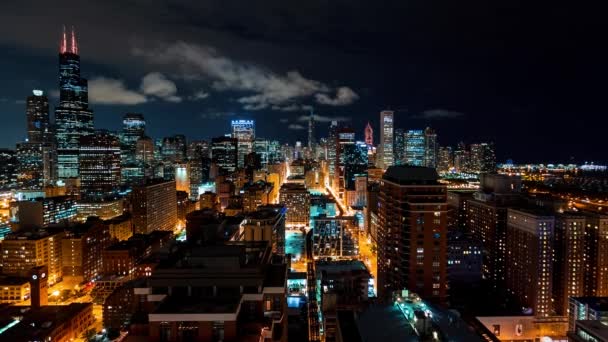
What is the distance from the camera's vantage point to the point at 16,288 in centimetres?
2998

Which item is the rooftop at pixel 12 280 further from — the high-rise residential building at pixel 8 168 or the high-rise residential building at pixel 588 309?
the high-rise residential building at pixel 8 168

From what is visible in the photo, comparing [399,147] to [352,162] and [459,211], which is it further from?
[459,211]

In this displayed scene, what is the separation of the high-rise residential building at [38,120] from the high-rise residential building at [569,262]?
9199 cm

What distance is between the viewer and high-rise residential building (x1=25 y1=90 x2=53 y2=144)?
290ft

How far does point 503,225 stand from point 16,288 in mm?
37470

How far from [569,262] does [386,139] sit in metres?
83.1

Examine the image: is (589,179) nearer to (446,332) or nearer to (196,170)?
(196,170)

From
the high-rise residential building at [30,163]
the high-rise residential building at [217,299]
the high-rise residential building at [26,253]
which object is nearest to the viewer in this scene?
→ the high-rise residential building at [217,299]

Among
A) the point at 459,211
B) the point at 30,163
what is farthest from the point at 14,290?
the point at 30,163

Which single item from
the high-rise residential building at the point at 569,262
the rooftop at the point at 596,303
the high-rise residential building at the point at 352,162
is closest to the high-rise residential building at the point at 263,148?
the high-rise residential building at the point at 352,162

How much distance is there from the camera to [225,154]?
101 m

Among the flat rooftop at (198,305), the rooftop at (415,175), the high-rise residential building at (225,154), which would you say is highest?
the high-rise residential building at (225,154)

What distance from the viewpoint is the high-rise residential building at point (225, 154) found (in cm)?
10037

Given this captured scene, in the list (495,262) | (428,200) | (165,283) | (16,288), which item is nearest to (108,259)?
(16,288)
